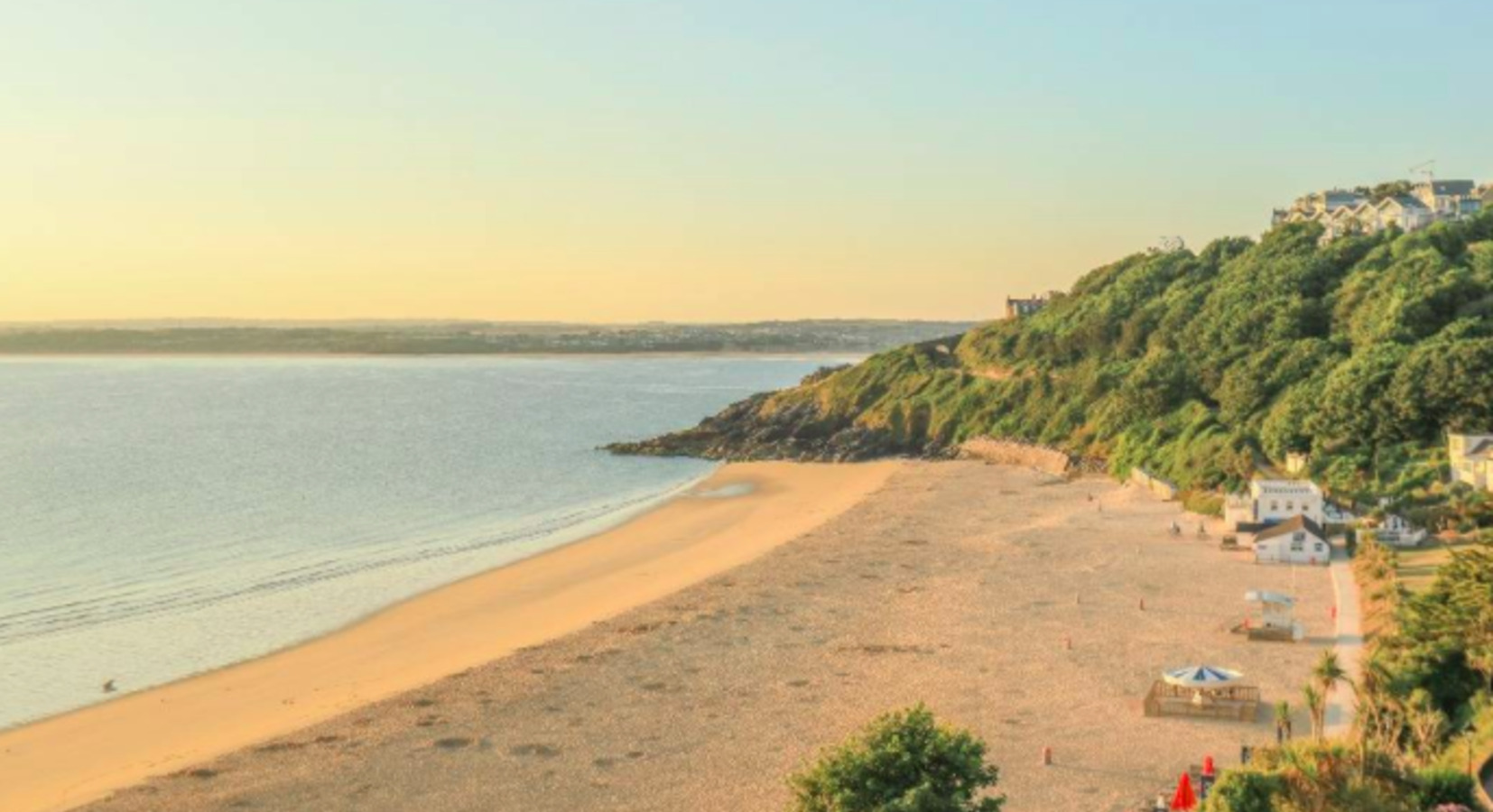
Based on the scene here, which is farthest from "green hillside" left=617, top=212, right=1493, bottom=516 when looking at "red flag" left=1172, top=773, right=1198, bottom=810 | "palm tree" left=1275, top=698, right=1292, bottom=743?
"red flag" left=1172, top=773, right=1198, bottom=810

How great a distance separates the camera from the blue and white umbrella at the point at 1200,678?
2847 cm

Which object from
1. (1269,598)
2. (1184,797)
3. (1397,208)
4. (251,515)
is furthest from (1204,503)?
(1397,208)

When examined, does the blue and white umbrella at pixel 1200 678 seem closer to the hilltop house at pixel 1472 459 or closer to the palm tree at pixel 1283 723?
the palm tree at pixel 1283 723

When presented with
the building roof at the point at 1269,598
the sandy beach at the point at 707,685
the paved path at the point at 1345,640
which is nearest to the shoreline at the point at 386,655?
the sandy beach at the point at 707,685

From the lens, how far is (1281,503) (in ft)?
160

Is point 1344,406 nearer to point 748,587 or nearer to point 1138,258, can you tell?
point 748,587

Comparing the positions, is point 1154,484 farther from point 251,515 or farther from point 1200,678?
point 251,515

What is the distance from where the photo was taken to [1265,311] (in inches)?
3120

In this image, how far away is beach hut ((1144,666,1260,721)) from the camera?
93.4 feet

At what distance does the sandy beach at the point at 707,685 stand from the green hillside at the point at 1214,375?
14059 millimetres

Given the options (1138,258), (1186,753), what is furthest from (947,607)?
(1138,258)

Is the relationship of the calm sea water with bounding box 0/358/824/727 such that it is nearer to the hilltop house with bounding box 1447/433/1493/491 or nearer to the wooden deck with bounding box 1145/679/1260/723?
the wooden deck with bounding box 1145/679/1260/723

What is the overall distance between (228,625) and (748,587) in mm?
17803

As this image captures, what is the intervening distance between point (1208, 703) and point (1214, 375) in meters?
50.8
